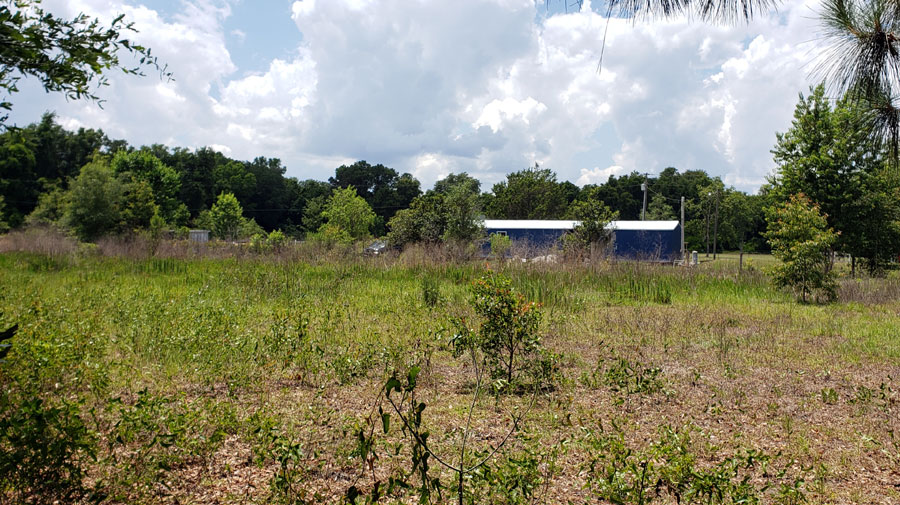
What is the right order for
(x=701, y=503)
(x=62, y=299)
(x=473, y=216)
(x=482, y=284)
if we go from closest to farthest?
1. (x=701, y=503)
2. (x=482, y=284)
3. (x=62, y=299)
4. (x=473, y=216)

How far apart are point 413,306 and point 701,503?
6.28 meters

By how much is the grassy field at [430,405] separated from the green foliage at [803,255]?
0.93 metres

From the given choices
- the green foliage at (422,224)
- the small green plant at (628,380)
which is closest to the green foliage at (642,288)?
the small green plant at (628,380)

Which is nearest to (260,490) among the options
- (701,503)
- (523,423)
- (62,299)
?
(523,423)

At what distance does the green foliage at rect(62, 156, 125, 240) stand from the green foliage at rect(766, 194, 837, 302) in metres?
25.9

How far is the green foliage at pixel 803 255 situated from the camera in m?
10.2

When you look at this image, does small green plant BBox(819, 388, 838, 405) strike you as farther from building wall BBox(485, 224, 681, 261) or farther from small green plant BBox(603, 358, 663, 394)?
building wall BBox(485, 224, 681, 261)

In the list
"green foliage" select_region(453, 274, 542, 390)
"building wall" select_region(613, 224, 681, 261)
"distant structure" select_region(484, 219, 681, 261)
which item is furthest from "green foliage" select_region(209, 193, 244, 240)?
"green foliage" select_region(453, 274, 542, 390)

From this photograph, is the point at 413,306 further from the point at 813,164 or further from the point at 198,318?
the point at 813,164

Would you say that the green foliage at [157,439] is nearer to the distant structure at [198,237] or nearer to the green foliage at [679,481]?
the green foliage at [679,481]

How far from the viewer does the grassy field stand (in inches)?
103

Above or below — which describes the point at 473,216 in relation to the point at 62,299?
above

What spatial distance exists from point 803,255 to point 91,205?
26.9 m

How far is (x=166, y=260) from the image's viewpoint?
13492 mm
